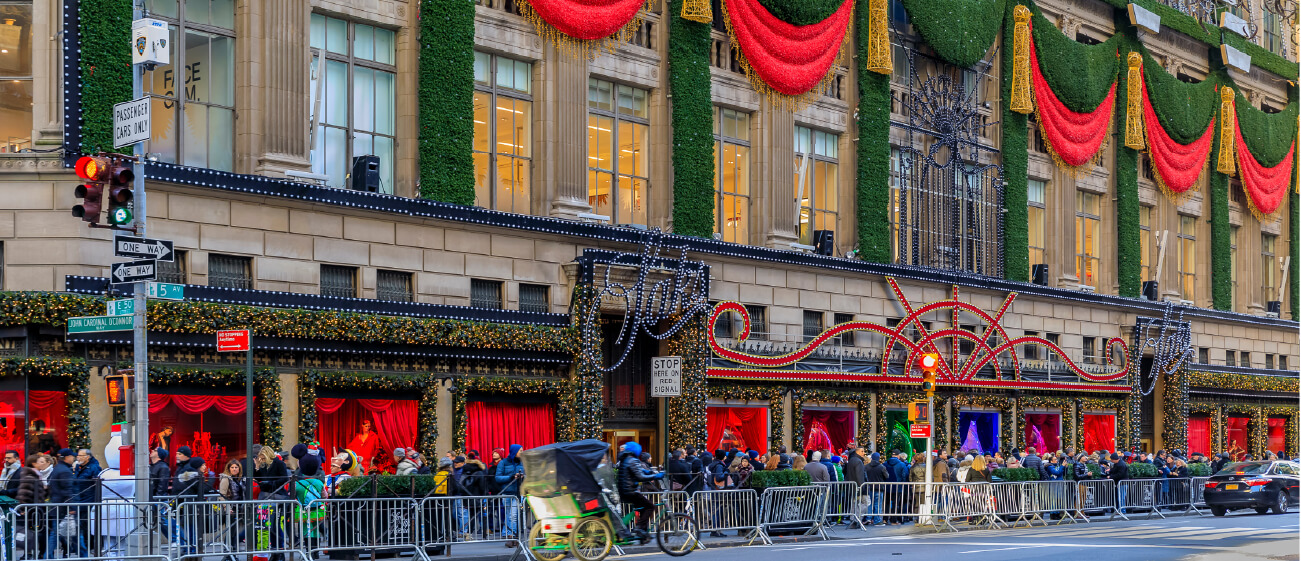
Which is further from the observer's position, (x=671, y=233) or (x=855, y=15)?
(x=855, y=15)

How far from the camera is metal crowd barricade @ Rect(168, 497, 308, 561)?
20.4 metres

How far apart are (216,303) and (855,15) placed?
22.8 m

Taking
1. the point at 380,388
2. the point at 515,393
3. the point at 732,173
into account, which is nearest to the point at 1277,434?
the point at 732,173

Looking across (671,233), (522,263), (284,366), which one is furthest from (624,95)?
(284,366)

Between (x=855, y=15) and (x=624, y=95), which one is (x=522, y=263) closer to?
(x=624, y=95)

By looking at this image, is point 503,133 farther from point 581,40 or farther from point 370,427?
point 370,427

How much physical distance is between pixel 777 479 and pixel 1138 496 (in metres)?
13.1

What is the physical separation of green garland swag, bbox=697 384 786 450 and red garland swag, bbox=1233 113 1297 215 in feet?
102

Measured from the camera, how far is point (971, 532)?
30.4 m

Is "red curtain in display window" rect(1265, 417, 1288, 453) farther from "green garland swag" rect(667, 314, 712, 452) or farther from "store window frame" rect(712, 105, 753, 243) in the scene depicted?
"green garland swag" rect(667, 314, 712, 452)

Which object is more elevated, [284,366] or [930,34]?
[930,34]

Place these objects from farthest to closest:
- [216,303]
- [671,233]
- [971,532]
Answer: [671,233] < [971,532] < [216,303]

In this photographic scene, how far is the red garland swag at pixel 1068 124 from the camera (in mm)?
51625

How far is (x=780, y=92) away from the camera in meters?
41.9
